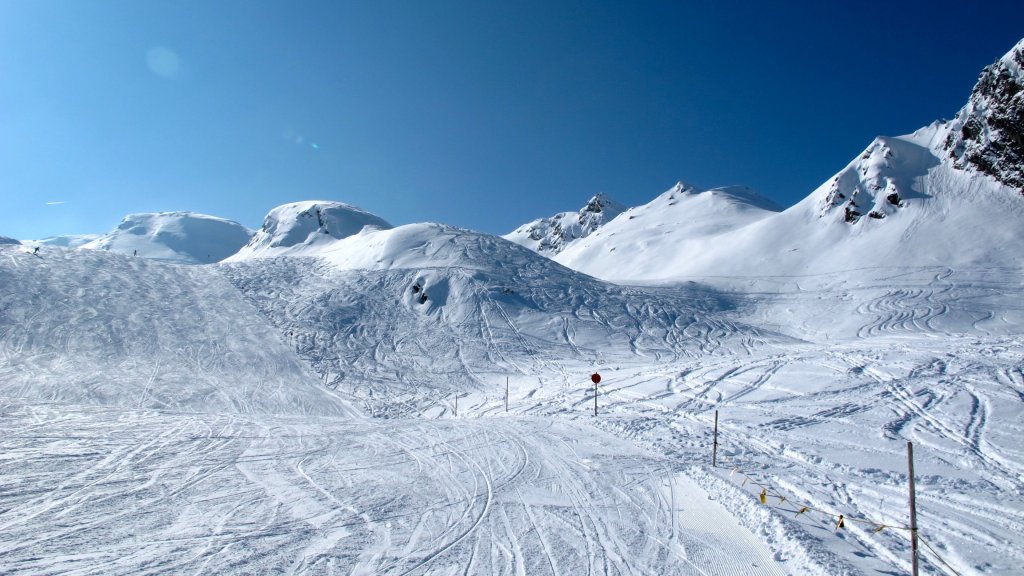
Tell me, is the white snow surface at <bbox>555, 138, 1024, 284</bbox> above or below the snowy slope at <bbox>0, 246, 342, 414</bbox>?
above

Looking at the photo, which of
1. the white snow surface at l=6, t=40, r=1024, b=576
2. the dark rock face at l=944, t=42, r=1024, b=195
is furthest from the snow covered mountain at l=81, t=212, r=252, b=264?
the dark rock face at l=944, t=42, r=1024, b=195

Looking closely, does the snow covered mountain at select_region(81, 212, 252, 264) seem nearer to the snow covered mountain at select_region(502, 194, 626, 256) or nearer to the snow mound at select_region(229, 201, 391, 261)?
the snow mound at select_region(229, 201, 391, 261)

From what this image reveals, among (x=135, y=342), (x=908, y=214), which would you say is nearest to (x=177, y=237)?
(x=135, y=342)

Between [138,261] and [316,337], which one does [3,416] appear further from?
[138,261]

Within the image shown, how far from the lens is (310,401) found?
24.2m

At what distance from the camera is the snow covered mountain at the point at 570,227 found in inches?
6147

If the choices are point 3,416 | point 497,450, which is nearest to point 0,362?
point 3,416

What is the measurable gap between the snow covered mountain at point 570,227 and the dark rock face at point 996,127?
294 ft

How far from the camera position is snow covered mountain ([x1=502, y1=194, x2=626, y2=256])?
156125mm

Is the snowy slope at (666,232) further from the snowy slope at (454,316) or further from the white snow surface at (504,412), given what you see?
the snowy slope at (454,316)

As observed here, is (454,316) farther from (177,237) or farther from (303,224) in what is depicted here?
(177,237)

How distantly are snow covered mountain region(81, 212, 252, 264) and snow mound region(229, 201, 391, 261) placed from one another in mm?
48572

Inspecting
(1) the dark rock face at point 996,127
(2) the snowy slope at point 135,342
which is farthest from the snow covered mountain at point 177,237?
(1) the dark rock face at point 996,127

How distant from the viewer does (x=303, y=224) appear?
336 feet
